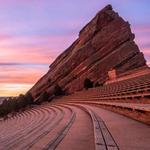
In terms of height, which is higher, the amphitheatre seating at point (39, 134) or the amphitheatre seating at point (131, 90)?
the amphitheatre seating at point (131, 90)

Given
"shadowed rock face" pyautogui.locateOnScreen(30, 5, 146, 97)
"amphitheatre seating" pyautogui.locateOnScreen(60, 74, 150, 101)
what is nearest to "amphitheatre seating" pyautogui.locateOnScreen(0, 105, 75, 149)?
"amphitheatre seating" pyautogui.locateOnScreen(60, 74, 150, 101)

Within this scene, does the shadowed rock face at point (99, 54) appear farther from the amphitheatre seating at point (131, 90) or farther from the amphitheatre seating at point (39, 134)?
the amphitheatre seating at point (39, 134)

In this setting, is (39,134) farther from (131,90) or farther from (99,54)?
(99,54)

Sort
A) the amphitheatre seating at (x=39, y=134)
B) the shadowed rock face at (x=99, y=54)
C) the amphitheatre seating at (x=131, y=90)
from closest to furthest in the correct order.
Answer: the amphitheatre seating at (x=39, y=134) → the amphitheatre seating at (x=131, y=90) → the shadowed rock face at (x=99, y=54)

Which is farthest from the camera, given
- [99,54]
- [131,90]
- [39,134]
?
[99,54]

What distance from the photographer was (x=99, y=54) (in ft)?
359

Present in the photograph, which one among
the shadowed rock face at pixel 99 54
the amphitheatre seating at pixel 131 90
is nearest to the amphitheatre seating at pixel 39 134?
the amphitheatre seating at pixel 131 90

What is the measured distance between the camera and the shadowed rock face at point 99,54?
10406cm

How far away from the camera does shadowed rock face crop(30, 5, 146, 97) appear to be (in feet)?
341

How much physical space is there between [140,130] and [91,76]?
91045mm

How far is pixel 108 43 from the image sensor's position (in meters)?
111

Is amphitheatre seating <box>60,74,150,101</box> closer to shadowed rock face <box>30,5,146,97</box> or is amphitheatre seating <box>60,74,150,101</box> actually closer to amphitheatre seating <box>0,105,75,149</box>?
amphitheatre seating <box>0,105,75,149</box>

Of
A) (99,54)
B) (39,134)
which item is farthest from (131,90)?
(99,54)

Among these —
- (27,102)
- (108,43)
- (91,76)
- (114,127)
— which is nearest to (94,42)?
(108,43)
